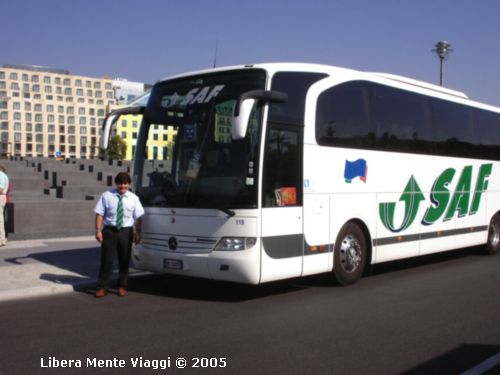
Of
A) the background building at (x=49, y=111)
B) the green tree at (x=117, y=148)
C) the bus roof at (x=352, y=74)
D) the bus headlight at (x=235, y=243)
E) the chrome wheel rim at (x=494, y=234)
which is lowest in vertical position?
the chrome wheel rim at (x=494, y=234)

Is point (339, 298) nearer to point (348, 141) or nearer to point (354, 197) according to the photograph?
point (354, 197)

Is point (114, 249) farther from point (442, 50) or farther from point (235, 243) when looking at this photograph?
point (442, 50)

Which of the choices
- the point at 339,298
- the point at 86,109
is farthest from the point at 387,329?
the point at 86,109

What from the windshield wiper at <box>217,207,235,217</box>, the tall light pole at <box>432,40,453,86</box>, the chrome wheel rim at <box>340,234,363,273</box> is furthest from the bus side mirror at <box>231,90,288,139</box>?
the tall light pole at <box>432,40,453,86</box>

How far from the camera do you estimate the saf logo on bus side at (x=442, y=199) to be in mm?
11206

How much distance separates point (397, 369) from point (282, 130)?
4.08 metres

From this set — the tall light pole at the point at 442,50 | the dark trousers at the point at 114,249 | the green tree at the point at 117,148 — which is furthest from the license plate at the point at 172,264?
the green tree at the point at 117,148

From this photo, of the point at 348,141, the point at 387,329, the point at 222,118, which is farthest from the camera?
the point at 348,141

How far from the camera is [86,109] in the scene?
152 metres

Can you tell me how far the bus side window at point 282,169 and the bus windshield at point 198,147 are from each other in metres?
0.23

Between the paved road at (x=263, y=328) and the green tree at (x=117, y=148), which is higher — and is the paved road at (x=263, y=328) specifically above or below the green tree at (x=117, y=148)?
below

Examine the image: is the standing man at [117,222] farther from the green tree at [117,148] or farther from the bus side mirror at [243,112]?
the green tree at [117,148]

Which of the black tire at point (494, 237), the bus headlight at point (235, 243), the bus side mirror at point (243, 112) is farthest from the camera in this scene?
the black tire at point (494, 237)

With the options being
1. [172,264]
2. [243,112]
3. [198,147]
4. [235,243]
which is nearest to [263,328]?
[235,243]
